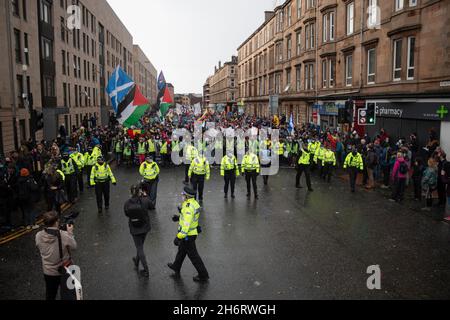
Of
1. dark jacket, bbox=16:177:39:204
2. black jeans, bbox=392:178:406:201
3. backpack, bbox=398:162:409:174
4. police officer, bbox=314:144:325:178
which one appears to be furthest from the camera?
police officer, bbox=314:144:325:178

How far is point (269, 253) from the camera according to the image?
8.16m

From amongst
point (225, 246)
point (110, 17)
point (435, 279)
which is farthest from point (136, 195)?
point (110, 17)

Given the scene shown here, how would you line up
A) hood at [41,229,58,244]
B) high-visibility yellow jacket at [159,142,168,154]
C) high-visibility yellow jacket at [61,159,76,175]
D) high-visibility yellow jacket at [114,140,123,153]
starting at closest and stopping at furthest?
1. hood at [41,229,58,244]
2. high-visibility yellow jacket at [61,159,76,175]
3. high-visibility yellow jacket at [159,142,168,154]
4. high-visibility yellow jacket at [114,140,123,153]

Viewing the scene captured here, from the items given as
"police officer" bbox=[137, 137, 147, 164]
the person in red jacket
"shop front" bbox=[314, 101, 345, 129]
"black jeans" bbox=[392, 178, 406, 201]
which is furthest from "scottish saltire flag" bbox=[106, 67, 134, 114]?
"shop front" bbox=[314, 101, 345, 129]

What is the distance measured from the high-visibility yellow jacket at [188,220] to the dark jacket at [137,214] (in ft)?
2.39

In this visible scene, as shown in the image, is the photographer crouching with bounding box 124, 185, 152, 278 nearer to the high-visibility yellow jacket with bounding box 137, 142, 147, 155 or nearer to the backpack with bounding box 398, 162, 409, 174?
the backpack with bounding box 398, 162, 409, 174

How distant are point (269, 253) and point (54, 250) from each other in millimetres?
4288

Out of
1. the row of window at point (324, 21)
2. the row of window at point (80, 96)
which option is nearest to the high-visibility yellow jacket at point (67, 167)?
the row of window at point (324, 21)

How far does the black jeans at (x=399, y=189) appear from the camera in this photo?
41.5 feet

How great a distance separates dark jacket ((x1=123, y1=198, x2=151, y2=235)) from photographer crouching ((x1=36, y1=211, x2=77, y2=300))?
152cm

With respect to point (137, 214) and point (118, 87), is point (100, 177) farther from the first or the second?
point (118, 87)

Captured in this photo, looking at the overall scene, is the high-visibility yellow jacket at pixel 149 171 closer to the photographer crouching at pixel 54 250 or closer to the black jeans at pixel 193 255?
the black jeans at pixel 193 255

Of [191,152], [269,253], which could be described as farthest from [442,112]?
[269,253]

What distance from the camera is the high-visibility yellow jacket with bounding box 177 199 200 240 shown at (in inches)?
266
